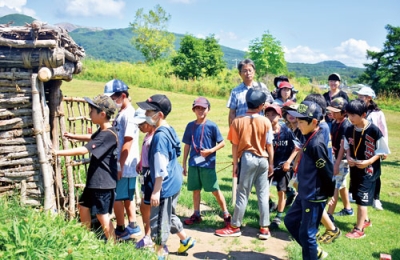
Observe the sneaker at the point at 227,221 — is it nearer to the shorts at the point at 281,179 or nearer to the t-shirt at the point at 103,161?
the shorts at the point at 281,179

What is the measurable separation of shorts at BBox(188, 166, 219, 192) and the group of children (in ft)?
0.04

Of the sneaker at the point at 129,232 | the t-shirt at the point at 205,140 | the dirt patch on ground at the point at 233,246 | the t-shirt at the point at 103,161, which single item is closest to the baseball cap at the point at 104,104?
the t-shirt at the point at 103,161

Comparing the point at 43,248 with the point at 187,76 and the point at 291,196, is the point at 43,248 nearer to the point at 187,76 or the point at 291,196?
the point at 291,196

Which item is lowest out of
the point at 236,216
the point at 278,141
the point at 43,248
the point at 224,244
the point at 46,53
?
the point at 224,244

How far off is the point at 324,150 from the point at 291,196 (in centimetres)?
258

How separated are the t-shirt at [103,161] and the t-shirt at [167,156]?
1.59 feet

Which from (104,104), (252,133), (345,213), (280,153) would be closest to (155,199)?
(104,104)

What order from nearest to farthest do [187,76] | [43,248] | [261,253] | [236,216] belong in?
[43,248]
[261,253]
[236,216]
[187,76]

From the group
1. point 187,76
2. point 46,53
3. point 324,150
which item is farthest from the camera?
point 187,76

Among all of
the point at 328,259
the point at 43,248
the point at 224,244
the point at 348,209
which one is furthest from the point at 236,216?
the point at 43,248

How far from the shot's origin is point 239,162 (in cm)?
486

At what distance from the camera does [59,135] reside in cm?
509

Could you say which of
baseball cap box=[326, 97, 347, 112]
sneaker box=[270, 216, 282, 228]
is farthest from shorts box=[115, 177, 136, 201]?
baseball cap box=[326, 97, 347, 112]

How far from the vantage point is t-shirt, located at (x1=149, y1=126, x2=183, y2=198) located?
3.81 meters
